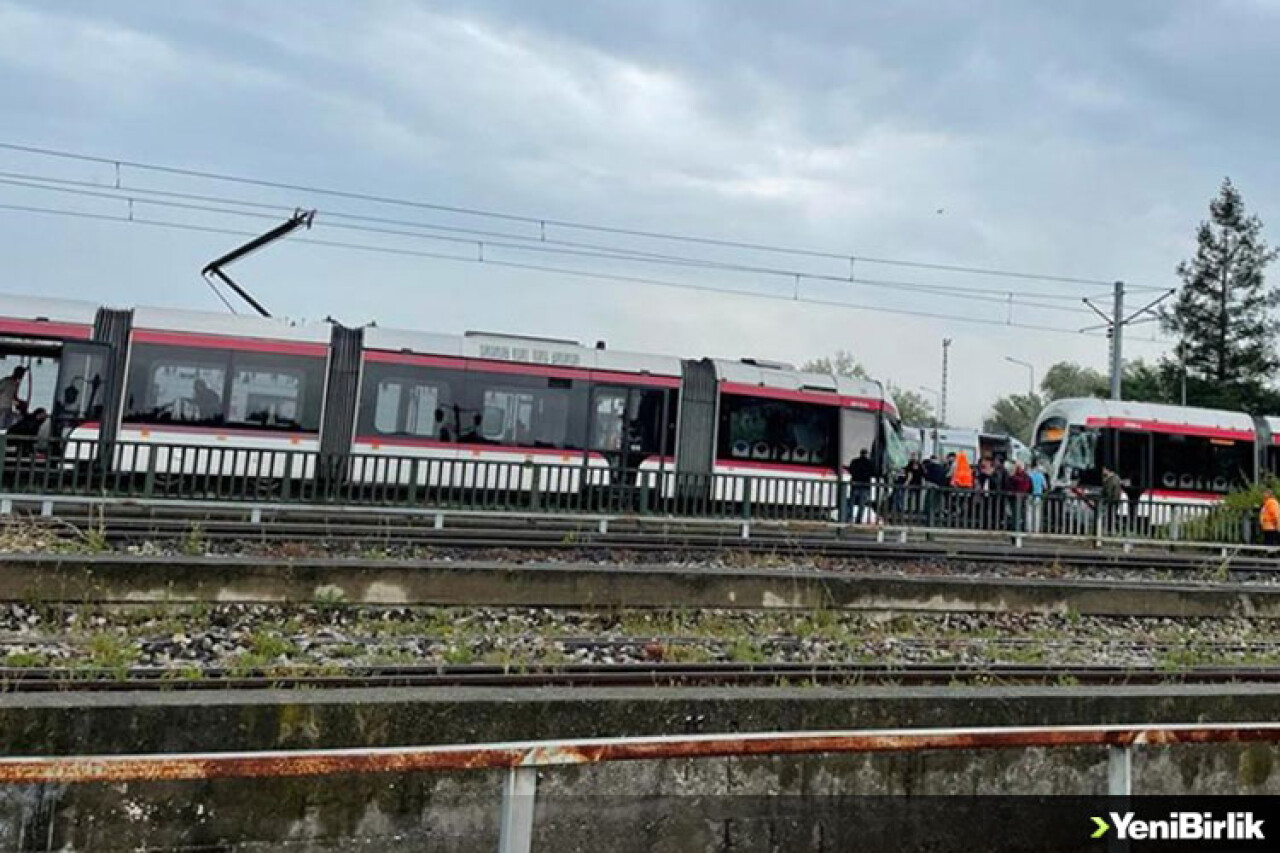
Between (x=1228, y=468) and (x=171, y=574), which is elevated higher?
(x=1228, y=468)

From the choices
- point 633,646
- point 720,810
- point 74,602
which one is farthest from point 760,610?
point 74,602

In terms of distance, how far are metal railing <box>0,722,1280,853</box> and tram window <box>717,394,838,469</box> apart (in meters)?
15.9

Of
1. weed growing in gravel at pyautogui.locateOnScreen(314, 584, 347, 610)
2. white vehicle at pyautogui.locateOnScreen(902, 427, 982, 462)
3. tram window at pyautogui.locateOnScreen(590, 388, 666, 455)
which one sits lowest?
weed growing in gravel at pyautogui.locateOnScreen(314, 584, 347, 610)

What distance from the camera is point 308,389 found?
1748cm

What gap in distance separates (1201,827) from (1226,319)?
6317 cm

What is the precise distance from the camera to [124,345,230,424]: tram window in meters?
16.5

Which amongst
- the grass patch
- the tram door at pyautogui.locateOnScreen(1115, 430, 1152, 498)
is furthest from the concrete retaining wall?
the tram door at pyautogui.locateOnScreen(1115, 430, 1152, 498)

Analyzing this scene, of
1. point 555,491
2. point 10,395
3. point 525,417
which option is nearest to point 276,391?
point 10,395

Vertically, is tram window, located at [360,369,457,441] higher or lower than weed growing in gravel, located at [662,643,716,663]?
higher

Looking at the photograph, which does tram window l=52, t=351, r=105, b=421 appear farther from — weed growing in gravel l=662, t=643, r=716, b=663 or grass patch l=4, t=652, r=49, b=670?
weed growing in gravel l=662, t=643, r=716, b=663

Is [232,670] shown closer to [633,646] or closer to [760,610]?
[633,646]

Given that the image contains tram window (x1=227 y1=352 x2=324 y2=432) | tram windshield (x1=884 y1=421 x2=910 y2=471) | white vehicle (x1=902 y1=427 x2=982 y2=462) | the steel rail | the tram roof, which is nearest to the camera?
the steel rail

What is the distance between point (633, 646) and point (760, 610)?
2.22 m

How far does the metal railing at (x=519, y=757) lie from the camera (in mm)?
2809
